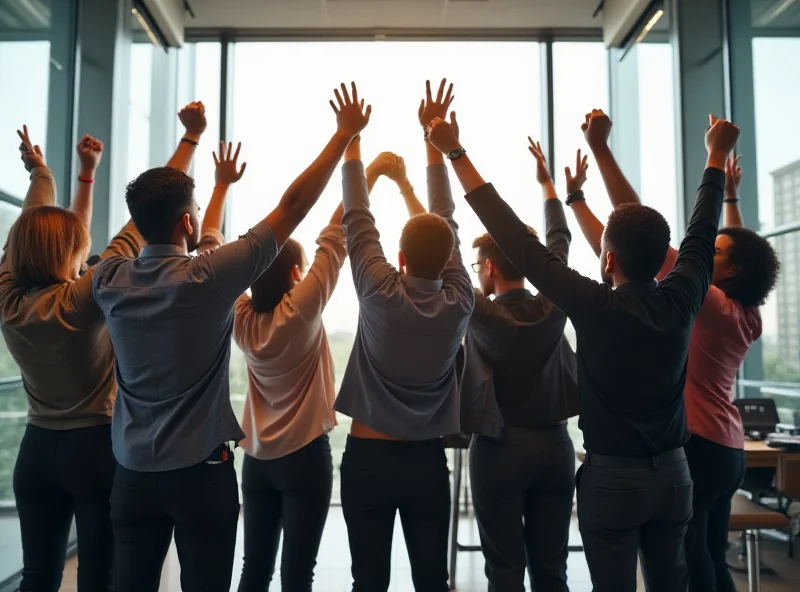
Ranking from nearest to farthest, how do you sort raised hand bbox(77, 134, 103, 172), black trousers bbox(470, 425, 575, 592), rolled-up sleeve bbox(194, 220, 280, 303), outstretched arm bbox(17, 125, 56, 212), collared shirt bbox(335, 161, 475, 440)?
rolled-up sleeve bbox(194, 220, 280, 303), collared shirt bbox(335, 161, 475, 440), black trousers bbox(470, 425, 575, 592), outstretched arm bbox(17, 125, 56, 212), raised hand bbox(77, 134, 103, 172)

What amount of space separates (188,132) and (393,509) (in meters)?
1.37

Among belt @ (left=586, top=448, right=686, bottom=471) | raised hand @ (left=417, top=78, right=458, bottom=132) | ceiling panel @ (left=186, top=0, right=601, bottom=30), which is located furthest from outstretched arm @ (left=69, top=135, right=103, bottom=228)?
ceiling panel @ (left=186, top=0, right=601, bottom=30)

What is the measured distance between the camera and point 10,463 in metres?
2.94

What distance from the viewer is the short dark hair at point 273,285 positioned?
199 cm

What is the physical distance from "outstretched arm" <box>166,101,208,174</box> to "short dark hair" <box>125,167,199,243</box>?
0.43 metres

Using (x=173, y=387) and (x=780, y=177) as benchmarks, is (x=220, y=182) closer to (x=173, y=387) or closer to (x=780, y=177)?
(x=173, y=387)

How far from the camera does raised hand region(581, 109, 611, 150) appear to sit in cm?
197

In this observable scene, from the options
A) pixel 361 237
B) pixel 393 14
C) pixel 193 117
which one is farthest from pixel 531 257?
pixel 393 14

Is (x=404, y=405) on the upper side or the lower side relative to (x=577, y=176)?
lower

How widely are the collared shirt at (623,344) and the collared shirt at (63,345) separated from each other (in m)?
1.17

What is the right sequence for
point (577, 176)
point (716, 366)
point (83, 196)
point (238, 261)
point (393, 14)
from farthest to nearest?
point (393, 14) < point (577, 176) < point (83, 196) < point (716, 366) < point (238, 261)

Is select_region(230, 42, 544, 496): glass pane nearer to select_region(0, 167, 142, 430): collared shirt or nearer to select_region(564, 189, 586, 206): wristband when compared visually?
select_region(564, 189, 586, 206): wristband

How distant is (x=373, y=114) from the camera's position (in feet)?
15.5

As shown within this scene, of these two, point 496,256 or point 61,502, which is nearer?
point 61,502
